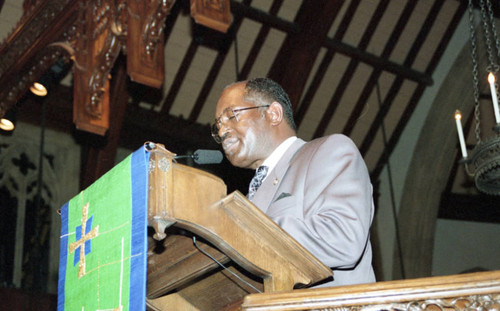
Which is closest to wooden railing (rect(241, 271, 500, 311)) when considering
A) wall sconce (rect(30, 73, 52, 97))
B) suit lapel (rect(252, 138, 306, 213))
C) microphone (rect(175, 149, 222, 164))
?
microphone (rect(175, 149, 222, 164))

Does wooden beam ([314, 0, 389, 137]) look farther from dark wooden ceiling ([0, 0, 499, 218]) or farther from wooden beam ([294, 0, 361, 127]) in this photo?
wooden beam ([294, 0, 361, 127])

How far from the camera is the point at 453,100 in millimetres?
9828

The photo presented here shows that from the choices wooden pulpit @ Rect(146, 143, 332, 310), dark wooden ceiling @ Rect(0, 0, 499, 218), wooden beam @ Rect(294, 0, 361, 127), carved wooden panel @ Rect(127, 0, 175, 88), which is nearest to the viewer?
wooden pulpit @ Rect(146, 143, 332, 310)

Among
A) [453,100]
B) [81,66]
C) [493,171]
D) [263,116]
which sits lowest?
[263,116]

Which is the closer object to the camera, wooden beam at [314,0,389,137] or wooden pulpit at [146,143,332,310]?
wooden pulpit at [146,143,332,310]

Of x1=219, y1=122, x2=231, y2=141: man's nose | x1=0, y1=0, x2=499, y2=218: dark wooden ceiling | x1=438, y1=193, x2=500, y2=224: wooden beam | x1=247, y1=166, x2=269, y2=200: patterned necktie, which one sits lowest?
x1=247, y1=166, x2=269, y2=200: patterned necktie

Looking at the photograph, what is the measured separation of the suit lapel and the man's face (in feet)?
Result: 0.45

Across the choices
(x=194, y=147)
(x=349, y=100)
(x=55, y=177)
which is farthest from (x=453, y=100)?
(x=55, y=177)

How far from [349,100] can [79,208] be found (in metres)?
8.17

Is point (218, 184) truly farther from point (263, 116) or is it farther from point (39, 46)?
point (39, 46)

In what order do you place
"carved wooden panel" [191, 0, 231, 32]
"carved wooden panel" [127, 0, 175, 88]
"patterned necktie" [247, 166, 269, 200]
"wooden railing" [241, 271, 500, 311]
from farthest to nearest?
"carved wooden panel" [127, 0, 175, 88]
"carved wooden panel" [191, 0, 231, 32]
"patterned necktie" [247, 166, 269, 200]
"wooden railing" [241, 271, 500, 311]

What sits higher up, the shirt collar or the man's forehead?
the man's forehead

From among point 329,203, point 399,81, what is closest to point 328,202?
point 329,203

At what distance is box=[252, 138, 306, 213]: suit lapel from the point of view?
211 cm
